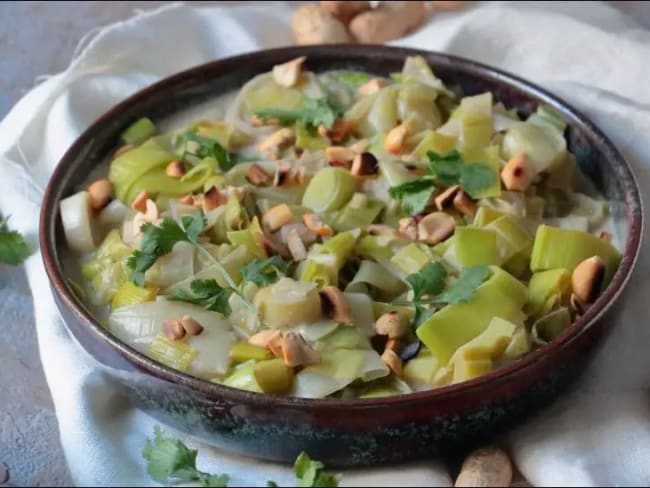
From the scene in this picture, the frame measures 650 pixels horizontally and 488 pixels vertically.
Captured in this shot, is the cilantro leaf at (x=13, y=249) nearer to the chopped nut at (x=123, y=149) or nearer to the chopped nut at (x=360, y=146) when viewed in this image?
the chopped nut at (x=123, y=149)

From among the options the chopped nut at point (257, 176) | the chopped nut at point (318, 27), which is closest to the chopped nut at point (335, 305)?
the chopped nut at point (257, 176)

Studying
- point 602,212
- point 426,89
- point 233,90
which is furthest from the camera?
point 233,90

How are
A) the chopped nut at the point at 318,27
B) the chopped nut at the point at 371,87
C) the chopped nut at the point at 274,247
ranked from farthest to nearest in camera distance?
the chopped nut at the point at 318,27
the chopped nut at the point at 371,87
the chopped nut at the point at 274,247

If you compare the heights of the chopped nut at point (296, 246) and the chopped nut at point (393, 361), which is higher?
the chopped nut at point (296, 246)

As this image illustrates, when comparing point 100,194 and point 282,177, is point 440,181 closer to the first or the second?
point 282,177

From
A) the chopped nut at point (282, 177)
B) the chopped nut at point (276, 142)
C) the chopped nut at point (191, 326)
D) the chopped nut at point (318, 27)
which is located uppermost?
the chopped nut at point (191, 326)

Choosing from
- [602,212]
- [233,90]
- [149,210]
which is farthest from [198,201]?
[602,212]

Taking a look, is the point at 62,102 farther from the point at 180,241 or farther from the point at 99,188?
the point at 180,241

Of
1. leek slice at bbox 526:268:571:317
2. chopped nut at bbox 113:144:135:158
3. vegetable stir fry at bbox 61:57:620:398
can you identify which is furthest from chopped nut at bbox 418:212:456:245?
chopped nut at bbox 113:144:135:158
